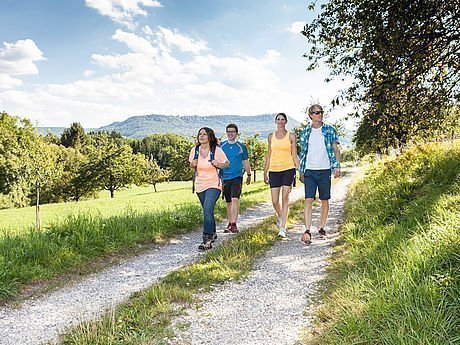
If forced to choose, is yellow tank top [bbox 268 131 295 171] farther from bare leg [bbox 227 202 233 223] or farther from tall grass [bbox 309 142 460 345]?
tall grass [bbox 309 142 460 345]

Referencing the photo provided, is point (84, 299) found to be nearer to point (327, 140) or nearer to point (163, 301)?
point (163, 301)

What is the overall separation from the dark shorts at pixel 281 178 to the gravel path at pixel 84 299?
2.06 m

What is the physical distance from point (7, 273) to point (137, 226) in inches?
120

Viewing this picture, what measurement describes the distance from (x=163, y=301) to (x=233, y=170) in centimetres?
476

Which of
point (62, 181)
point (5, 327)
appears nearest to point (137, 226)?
point (5, 327)

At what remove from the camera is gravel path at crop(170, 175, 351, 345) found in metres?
3.38

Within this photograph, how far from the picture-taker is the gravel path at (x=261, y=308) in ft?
11.1

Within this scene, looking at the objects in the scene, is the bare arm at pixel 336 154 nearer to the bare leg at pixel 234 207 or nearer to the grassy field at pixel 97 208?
the bare leg at pixel 234 207

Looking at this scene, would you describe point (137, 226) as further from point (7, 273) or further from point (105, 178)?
point (105, 178)

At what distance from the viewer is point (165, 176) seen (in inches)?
2731

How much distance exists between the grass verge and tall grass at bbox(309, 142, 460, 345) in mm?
1325

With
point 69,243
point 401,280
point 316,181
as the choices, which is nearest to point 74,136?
point 69,243

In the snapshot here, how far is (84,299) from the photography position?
15.1ft

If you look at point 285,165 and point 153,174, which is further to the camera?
point 153,174
